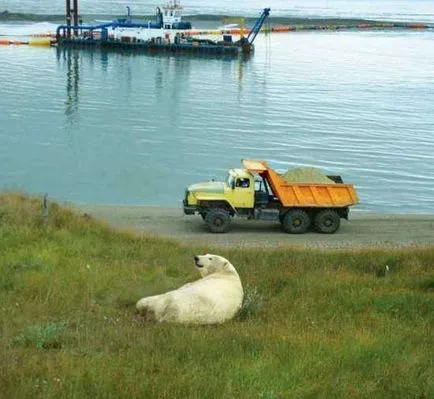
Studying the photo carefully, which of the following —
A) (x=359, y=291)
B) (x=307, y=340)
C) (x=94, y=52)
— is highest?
(x=307, y=340)

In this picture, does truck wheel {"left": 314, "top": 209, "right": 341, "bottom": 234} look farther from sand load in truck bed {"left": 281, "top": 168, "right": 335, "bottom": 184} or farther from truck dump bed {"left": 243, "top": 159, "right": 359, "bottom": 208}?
sand load in truck bed {"left": 281, "top": 168, "right": 335, "bottom": 184}

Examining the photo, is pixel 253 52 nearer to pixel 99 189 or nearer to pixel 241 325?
pixel 99 189

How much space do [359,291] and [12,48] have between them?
7558cm

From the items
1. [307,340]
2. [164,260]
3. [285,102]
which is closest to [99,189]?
[164,260]

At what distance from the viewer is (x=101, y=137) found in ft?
124

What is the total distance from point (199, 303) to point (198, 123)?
35.0 meters

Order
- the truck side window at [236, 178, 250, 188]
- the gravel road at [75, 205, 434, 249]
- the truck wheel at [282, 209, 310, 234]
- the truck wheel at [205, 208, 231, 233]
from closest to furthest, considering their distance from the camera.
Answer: the gravel road at [75, 205, 434, 249] < the truck wheel at [205, 208, 231, 233] < the truck side window at [236, 178, 250, 188] < the truck wheel at [282, 209, 310, 234]

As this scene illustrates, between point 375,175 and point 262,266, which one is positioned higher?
point 262,266

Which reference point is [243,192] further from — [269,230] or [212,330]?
[212,330]

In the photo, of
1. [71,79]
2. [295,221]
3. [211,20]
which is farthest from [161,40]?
[295,221]

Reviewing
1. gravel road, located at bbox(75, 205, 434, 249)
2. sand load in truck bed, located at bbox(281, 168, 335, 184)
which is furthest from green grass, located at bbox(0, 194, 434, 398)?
sand load in truck bed, located at bbox(281, 168, 335, 184)

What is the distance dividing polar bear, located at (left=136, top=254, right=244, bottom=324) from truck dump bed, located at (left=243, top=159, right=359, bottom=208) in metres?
11.7

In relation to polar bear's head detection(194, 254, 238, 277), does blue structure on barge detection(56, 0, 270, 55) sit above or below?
below

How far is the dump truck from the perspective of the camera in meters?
20.2
